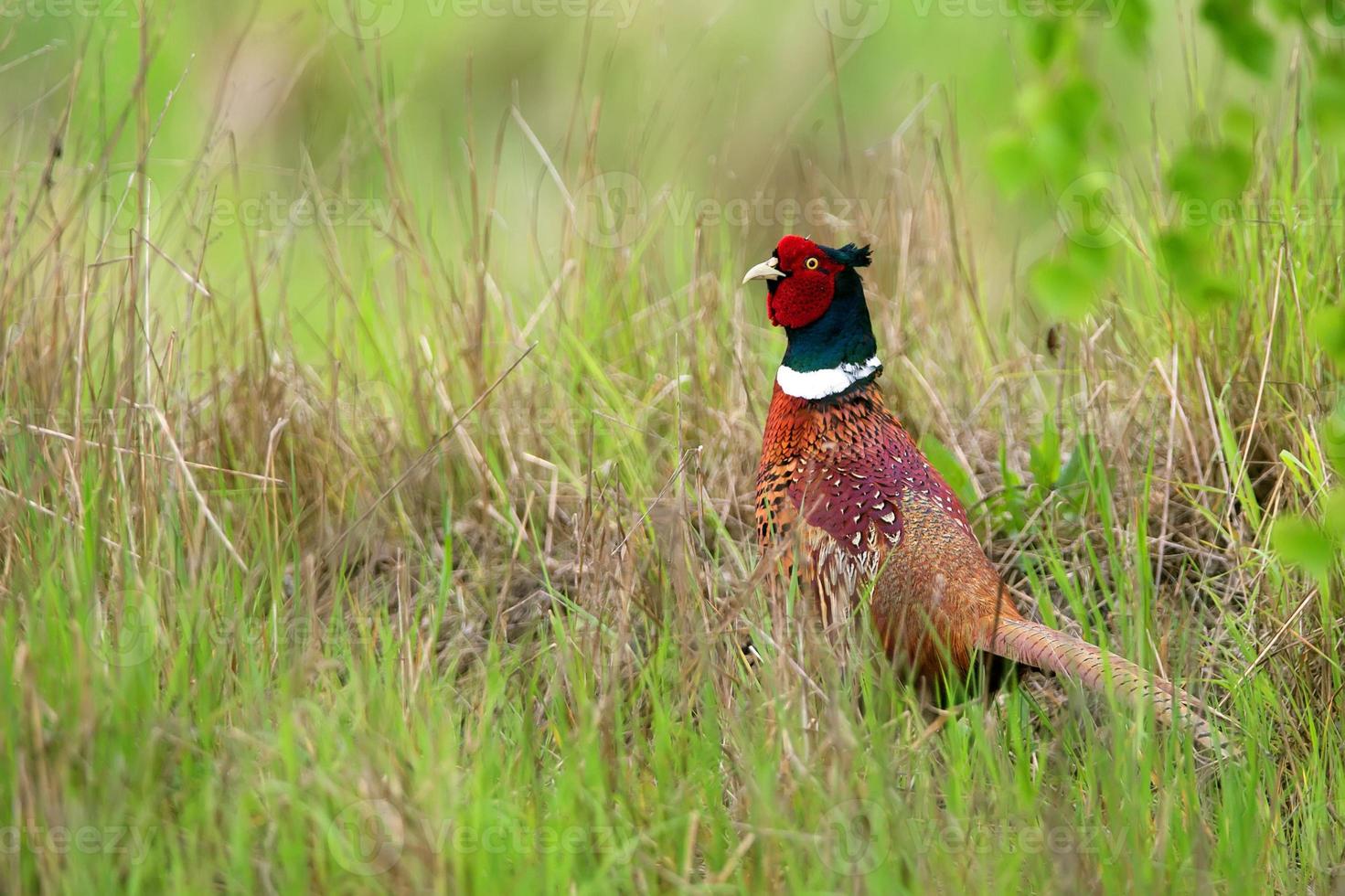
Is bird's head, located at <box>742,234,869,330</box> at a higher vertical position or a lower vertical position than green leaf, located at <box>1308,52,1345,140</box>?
lower

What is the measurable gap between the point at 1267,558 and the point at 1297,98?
1.07 metres

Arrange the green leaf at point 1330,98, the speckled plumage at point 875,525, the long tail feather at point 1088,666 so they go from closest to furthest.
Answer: the green leaf at point 1330,98, the long tail feather at point 1088,666, the speckled plumage at point 875,525

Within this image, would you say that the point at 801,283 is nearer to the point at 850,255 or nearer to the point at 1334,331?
the point at 850,255

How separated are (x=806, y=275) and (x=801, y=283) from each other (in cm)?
3

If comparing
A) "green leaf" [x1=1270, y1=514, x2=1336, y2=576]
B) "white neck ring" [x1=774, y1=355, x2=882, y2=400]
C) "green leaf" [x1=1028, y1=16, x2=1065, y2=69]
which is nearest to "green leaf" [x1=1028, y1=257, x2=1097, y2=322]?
"green leaf" [x1=1028, y1=16, x2=1065, y2=69]

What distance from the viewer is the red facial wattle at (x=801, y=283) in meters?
3.24

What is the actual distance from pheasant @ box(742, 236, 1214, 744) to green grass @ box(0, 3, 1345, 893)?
11cm

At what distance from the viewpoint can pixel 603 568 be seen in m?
2.72

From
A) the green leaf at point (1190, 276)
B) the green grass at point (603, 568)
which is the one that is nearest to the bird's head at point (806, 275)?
the green grass at point (603, 568)

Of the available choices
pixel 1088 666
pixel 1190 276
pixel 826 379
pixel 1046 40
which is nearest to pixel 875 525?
pixel 826 379

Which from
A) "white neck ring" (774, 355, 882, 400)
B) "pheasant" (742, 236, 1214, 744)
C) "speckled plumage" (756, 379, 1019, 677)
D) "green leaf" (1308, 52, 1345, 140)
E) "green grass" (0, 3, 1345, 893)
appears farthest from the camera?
"white neck ring" (774, 355, 882, 400)

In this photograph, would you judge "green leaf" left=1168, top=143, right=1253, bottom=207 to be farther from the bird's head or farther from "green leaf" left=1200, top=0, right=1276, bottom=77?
the bird's head

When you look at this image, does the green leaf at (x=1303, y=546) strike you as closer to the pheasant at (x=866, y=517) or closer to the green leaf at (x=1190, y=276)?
the green leaf at (x=1190, y=276)

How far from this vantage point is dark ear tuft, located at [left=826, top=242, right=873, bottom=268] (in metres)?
3.22
